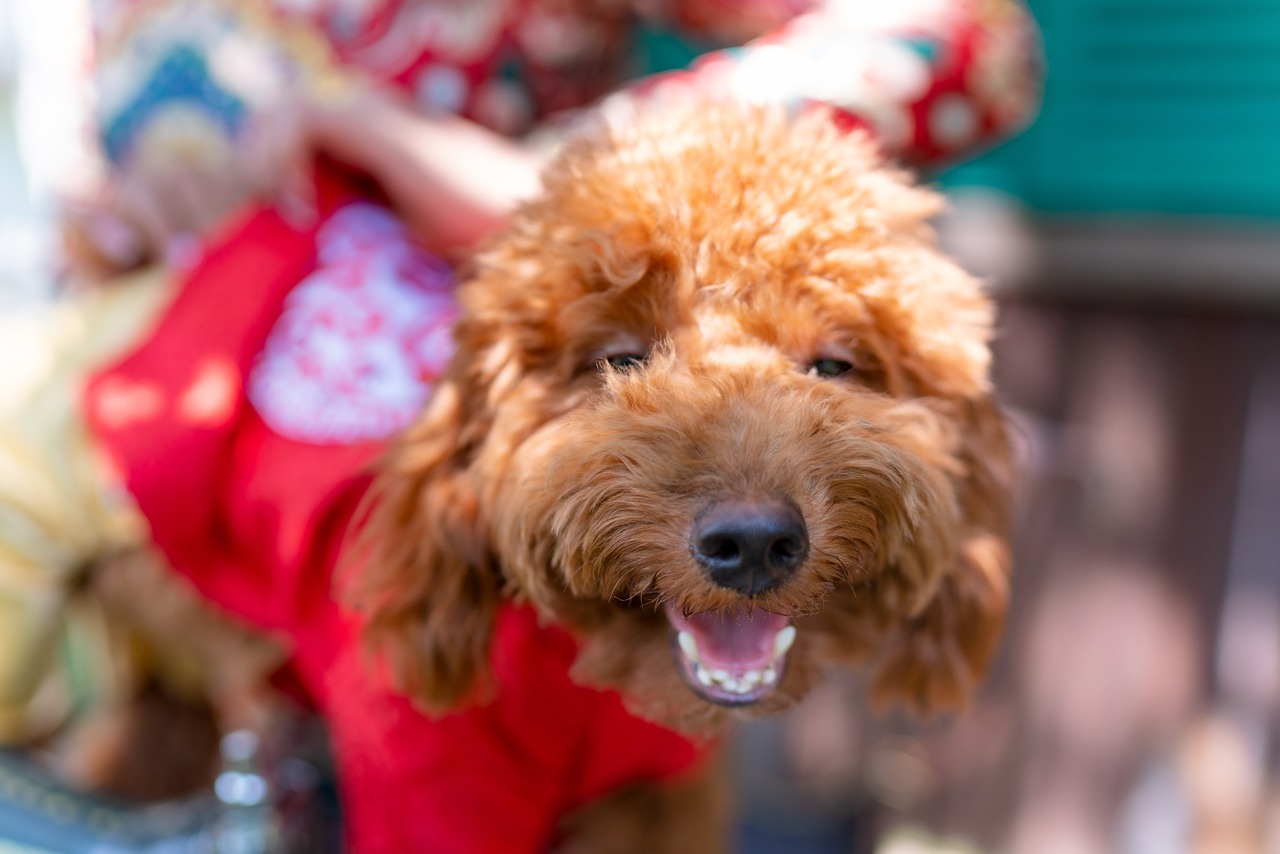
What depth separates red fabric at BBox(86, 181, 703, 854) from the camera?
113cm

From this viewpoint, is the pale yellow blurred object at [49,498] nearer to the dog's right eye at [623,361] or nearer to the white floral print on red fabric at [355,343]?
the white floral print on red fabric at [355,343]

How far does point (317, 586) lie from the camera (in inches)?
49.6

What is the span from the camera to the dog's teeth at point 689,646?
97cm

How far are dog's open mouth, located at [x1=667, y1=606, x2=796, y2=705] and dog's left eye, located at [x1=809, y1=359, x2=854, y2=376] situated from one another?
25 centimetres

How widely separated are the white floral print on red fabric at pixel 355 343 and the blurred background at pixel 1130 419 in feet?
3.18

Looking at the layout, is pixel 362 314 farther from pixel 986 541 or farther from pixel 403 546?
pixel 986 541

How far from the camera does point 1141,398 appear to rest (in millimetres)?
2031

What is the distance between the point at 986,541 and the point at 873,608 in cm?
16

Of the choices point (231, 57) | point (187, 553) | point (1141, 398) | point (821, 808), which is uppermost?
point (231, 57)

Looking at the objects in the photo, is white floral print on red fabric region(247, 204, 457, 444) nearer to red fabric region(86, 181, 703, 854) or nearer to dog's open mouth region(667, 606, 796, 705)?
red fabric region(86, 181, 703, 854)

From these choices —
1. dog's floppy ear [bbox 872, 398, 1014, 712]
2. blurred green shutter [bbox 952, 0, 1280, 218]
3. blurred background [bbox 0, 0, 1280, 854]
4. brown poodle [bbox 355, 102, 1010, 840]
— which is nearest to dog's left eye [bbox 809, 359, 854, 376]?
brown poodle [bbox 355, 102, 1010, 840]

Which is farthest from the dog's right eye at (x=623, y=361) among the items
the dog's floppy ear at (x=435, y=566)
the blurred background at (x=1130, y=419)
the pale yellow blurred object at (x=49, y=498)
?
the blurred background at (x=1130, y=419)

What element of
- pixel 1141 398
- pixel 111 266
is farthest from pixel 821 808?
pixel 111 266

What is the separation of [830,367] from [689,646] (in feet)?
1.03
